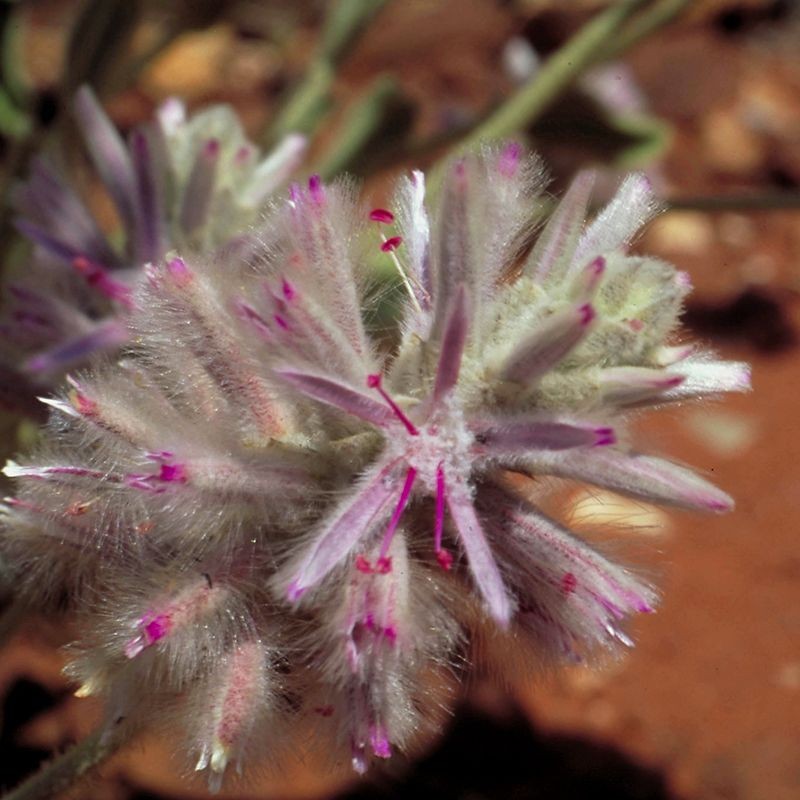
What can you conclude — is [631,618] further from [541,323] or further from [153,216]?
[153,216]

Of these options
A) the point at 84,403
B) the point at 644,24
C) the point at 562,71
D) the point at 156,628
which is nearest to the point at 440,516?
the point at 156,628

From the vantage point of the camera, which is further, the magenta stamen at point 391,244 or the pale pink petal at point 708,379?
the magenta stamen at point 391,244

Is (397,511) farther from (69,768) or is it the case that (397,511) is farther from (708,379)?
(69,768)

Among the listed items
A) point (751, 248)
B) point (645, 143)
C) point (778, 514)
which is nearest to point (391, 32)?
point (751, 248)

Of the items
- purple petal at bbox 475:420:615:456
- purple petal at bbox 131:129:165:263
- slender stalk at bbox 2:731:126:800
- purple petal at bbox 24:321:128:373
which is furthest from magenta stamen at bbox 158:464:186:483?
purple petal at bbox 131:129:165:263

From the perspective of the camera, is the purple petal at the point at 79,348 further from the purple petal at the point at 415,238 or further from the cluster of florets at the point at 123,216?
the purple petal at the point at 415,238

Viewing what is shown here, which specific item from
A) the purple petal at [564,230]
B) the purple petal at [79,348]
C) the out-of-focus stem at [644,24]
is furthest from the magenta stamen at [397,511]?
the out-of-focus stem at [644,24]

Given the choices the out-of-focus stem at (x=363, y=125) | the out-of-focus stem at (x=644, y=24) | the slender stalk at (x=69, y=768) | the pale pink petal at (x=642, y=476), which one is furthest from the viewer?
the out-of-focus stem at (x=363, y=125)
